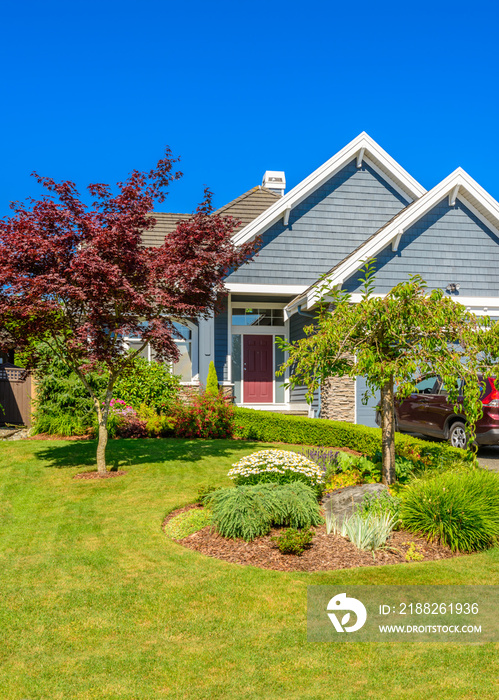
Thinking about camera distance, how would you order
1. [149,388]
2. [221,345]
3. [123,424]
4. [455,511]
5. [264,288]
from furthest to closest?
[221,345] → [264,288] → [149,388] → [123,424] → [455,511]

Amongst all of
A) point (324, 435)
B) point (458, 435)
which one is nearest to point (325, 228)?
point (324, 435)

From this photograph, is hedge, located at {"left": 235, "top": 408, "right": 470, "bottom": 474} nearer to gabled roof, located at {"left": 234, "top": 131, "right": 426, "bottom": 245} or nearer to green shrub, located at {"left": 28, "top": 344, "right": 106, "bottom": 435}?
green shrub, located at {"left": 28, "top": 344, "right": 106, "bottom": 435}

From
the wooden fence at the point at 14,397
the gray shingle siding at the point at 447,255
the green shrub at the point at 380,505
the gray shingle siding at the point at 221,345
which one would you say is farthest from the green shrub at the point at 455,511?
the wooden fence at the point at 14,397

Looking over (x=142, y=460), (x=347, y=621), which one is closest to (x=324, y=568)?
(x=347, y=621)

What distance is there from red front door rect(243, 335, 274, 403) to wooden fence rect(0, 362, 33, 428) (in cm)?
668

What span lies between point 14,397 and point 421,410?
11523 millimetres

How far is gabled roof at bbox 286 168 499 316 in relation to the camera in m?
15.3

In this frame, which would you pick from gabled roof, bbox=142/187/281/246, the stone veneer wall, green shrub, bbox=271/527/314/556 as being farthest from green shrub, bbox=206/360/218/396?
green shrub, bbox=271/527/314/556

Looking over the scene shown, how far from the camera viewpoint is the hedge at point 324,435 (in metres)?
9.68

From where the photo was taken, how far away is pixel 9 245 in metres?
8.60

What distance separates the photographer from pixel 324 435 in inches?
511

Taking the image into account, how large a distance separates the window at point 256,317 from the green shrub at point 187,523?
11.7 m

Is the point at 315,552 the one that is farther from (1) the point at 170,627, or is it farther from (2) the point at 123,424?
(2) the point at 123,424

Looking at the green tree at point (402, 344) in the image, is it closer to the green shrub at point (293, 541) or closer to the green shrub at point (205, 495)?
the green shrub at point (205, 495)
